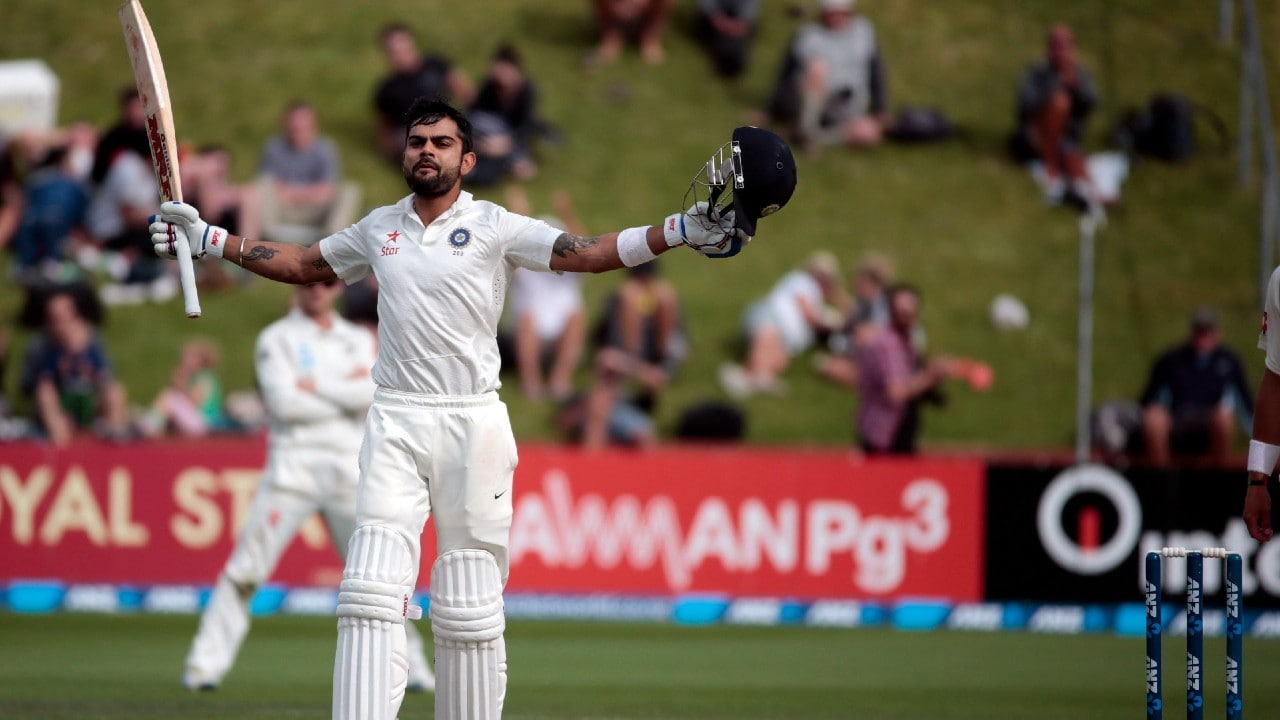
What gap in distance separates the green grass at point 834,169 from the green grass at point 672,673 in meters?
4.44

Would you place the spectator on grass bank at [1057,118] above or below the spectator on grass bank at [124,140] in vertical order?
above

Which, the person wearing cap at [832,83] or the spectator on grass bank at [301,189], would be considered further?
the person wearing cap at [832,83]

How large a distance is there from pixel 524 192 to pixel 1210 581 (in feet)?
28.4

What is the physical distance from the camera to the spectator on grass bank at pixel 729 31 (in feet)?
68.6

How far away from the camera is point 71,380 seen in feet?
51.4

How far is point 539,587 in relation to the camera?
14188mm

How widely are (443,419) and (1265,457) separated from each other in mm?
2954

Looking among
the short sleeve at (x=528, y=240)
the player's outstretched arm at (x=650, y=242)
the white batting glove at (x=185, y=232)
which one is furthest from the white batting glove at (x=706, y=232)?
the white batting glove at (x=185, y=232)

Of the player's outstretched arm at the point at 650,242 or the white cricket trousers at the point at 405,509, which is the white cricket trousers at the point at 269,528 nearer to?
the white cricket trousers at the point at 405,509

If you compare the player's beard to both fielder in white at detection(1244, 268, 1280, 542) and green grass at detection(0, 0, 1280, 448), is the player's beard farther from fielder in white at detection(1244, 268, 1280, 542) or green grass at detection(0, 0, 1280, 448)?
green grass at detection(0, 0, 1280, 448)

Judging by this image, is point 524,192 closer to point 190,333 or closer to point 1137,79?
point 190,333

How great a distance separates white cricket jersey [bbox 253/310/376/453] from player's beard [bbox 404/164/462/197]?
11.2 feet

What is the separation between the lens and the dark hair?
665cm

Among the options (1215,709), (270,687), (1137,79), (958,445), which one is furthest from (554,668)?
(1137,79)
